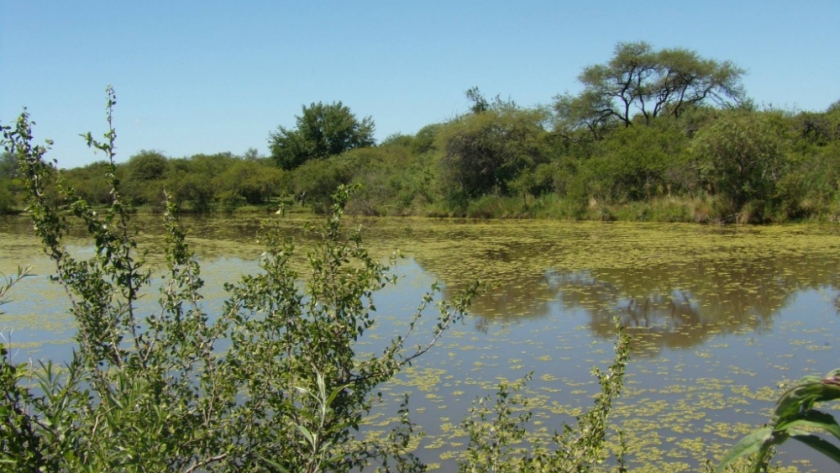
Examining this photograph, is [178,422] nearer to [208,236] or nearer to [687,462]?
[687,462]

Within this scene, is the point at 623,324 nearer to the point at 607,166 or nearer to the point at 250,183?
the point at 607,166

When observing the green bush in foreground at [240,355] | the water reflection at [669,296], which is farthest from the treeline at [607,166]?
the green bush in foreground at [240,355]

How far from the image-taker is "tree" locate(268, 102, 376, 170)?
118 ft

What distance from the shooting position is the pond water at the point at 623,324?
167 inches

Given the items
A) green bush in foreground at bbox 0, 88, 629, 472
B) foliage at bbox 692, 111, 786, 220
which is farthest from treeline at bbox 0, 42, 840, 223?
green bush in foreground at bbox 0, 88, 629, 472

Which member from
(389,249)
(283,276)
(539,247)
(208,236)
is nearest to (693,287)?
(539,247)

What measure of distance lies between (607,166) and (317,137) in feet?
68.1

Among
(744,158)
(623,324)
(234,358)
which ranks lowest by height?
(623,324)

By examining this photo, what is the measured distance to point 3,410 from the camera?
1402 millimetres

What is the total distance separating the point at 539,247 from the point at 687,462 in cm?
971

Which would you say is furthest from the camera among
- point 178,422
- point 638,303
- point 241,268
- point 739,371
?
point 241,268

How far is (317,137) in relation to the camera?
36.7m

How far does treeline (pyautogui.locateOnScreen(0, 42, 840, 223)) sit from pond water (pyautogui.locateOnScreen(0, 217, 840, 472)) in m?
2.36

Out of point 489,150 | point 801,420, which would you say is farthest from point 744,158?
point 801,420
